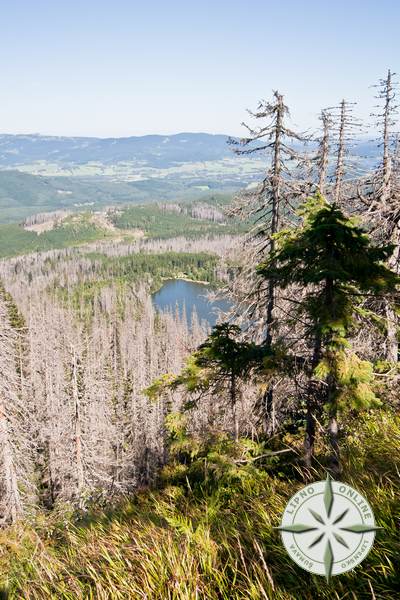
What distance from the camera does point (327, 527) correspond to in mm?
2137

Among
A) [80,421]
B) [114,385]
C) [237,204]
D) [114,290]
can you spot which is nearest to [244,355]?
[237,204]

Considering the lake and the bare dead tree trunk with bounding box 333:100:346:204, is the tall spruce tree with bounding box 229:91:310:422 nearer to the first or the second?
the bare dead tree trunk with bounding box 333:100:346:204

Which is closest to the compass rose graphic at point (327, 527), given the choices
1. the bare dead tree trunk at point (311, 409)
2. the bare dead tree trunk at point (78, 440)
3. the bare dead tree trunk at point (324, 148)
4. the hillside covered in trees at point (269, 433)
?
the hillside covered in trees at point (269, 433)

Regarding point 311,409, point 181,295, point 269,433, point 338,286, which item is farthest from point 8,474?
point 181,295

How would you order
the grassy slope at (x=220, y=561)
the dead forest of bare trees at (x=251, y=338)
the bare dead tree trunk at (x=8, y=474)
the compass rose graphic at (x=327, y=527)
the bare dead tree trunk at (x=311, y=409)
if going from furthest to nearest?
1. the bare dead tree trunk at (x=8, y=474)
2. the dead forest of bare trees at (x=251, y=338)
3. the bare dead tree trunk at (x=311, y=409)
4. the grassy slope at (x=220, y=561)
5. the compass rose graphic at (x=327, y=527)

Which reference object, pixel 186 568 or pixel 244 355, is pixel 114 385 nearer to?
pixel 244 355

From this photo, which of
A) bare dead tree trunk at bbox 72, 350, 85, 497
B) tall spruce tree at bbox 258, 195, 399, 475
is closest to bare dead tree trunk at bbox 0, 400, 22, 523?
bare dead tree trunk at bbox 72, 350, 85, 497

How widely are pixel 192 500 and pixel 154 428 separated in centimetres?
3683

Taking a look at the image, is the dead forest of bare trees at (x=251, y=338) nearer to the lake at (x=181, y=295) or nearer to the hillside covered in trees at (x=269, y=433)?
the hillside covered in trees at (x=269, y=433)

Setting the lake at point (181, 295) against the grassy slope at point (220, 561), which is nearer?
the grassy slope at point (220, 561)

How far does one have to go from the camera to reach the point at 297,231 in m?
7.88

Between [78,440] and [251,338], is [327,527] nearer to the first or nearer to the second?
[251,338]

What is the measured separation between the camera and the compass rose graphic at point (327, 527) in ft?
6.97

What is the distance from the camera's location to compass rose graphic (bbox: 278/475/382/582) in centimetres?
212
